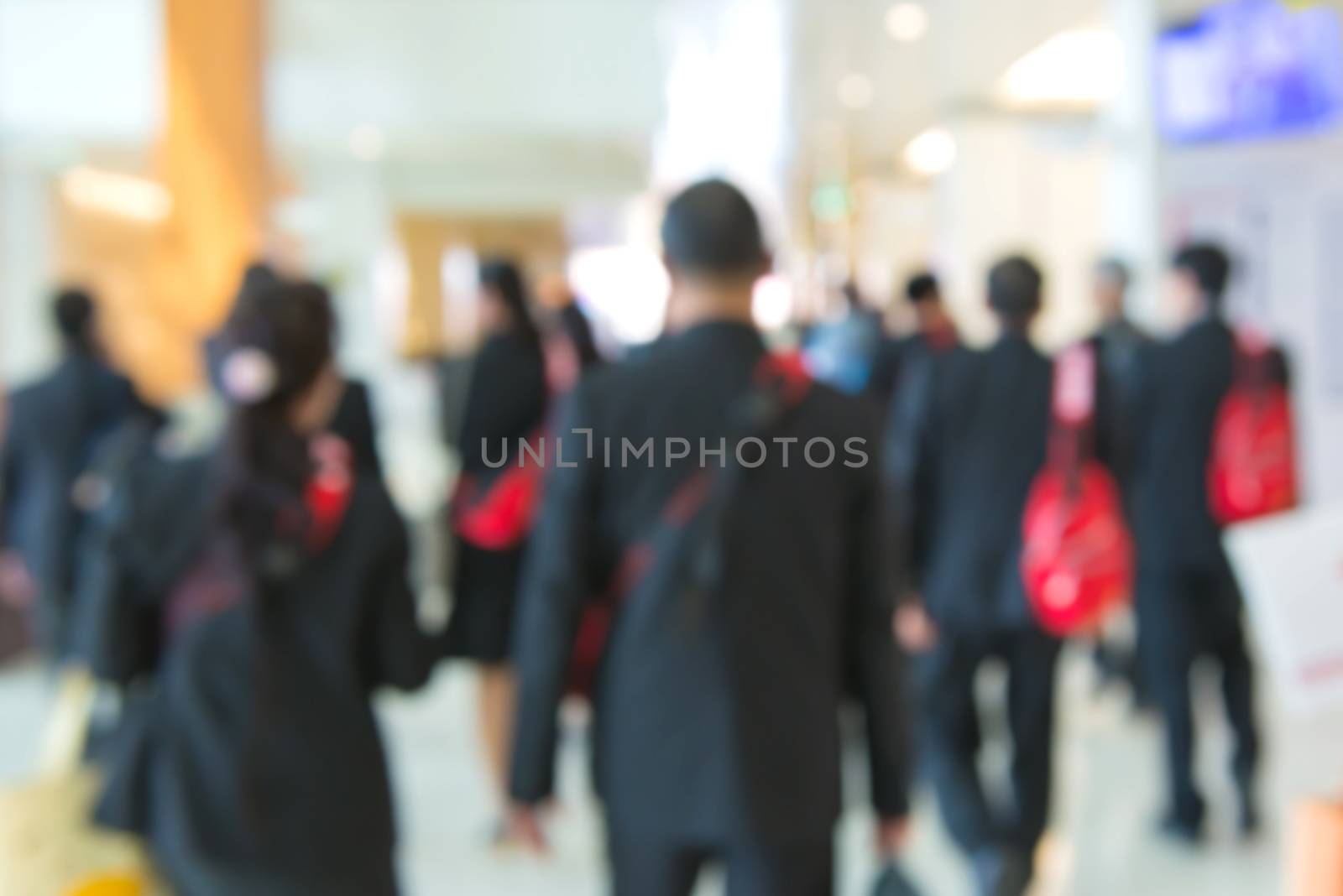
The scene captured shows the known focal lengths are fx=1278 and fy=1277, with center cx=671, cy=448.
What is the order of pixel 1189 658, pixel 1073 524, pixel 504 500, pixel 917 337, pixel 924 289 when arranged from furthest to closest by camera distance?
pixel 917 337 < pixel 924 289 < pixel 1189 658 < pixel 504 500 < pixel 1073 524

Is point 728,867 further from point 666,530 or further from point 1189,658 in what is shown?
point 1189,658

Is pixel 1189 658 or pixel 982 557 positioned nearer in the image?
pixel 982 557

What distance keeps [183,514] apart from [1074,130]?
5220 millimetres

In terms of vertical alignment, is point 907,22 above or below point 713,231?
above

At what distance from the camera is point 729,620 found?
1808 millimetres

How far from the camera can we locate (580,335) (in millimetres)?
3607

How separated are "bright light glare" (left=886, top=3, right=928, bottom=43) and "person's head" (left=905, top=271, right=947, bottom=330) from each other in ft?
12.4

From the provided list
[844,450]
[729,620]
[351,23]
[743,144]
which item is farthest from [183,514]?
[743,144]

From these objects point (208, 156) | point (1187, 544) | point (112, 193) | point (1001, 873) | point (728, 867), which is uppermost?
point (112, 193)

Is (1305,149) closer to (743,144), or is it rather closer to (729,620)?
(729,620)

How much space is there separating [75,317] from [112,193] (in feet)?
14.9

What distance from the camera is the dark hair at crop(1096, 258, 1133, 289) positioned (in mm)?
4555

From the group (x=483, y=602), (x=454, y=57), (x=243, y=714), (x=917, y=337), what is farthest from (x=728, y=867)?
(x=454, y=57)

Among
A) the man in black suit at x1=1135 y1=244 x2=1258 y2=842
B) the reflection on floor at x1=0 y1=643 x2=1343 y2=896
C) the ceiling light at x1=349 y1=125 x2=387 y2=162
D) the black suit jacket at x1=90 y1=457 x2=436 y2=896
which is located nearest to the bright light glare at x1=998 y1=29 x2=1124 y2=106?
the ceiling light at x1=349 y1=125 x2=387 y2=162
